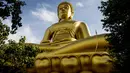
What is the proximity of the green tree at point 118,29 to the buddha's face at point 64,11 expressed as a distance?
565 cm

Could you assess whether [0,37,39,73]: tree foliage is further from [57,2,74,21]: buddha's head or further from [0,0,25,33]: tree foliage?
[57,2,74,21]: buddha's head

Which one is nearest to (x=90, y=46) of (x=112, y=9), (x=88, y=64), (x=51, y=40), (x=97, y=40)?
(x=97, y=40)

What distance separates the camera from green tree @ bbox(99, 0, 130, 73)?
3.07 m

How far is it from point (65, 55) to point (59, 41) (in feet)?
6.32

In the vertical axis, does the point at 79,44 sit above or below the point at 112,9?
below

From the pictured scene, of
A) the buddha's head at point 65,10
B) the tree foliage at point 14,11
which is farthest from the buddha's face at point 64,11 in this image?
the tree foliage at point 14,11

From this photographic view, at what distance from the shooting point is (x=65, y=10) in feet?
30.2

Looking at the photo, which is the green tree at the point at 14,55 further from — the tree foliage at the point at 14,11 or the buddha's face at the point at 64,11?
the buddha's face at the point at 64,11

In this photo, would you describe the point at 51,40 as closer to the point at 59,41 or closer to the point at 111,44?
the point at 59,41

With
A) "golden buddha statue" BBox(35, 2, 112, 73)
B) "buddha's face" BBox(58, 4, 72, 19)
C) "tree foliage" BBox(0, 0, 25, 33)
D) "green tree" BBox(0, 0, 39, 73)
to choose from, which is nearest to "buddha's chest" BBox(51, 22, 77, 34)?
"buddha's face" BBox(58, 4, 72, 19)

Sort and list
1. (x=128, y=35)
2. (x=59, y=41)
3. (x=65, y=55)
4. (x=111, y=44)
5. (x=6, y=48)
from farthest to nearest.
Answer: (x=59, y=41), (x=65, y=55), (x=6, y=48), (x=111, y=44), (x=128, y=35)

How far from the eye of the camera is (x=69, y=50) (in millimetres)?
6453

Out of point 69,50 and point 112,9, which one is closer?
point 112,9

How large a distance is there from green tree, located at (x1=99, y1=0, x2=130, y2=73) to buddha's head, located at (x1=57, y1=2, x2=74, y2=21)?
18.5 feet
